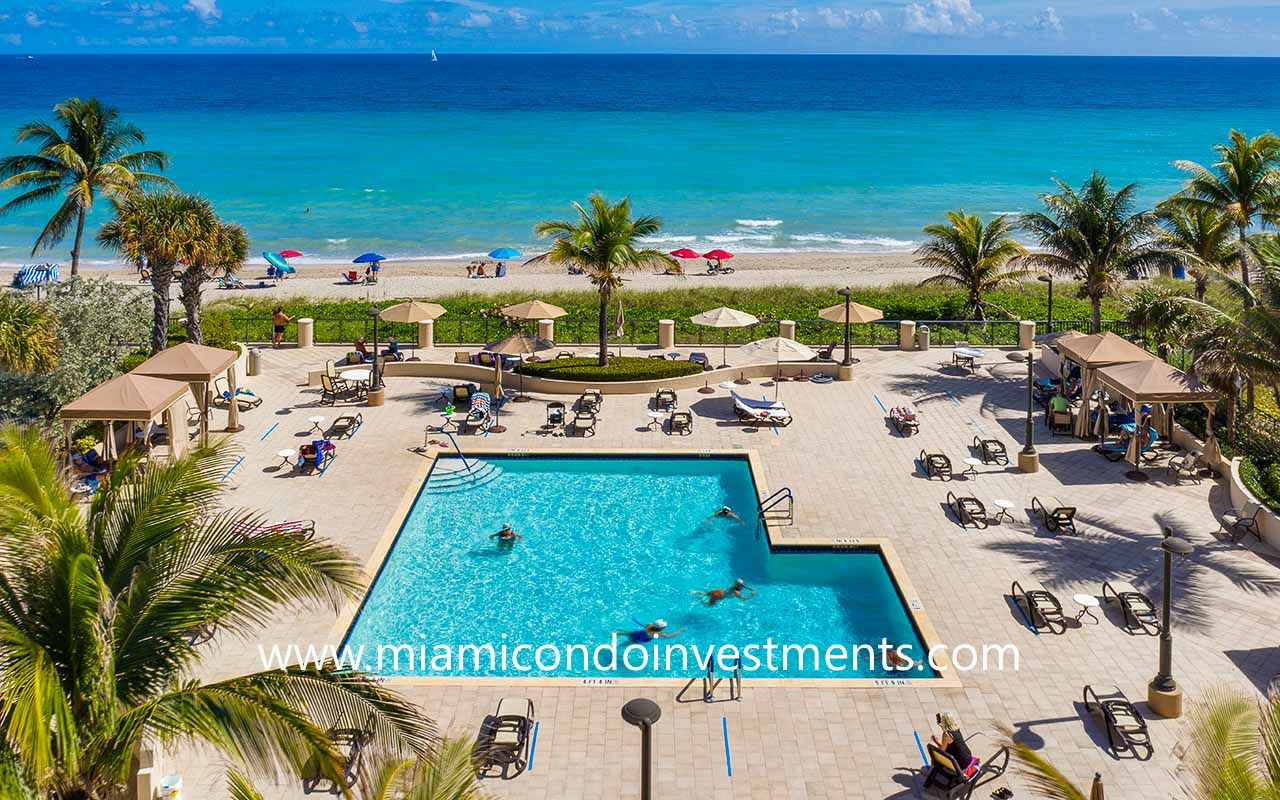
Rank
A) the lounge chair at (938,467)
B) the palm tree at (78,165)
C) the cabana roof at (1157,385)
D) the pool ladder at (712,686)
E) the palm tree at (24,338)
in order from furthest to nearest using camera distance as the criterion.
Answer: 1. the palm tree at (78,165)
2. the lounge chair at (938,467)
3. the cabana roof at (1157,385)
4. the palm tree at (24,338)
5. the pool ladder at (712,686)

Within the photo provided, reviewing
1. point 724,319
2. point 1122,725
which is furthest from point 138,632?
point 724,319

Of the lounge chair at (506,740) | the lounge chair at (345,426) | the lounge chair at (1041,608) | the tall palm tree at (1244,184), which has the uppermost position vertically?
the tall palm tree at (1244,184)

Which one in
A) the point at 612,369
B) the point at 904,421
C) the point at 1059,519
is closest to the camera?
the point at 1059,519

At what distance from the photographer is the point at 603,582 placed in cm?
1930

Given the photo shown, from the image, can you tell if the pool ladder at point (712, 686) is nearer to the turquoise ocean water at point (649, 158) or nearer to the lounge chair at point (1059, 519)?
the lounge chair at point (1059, 519)

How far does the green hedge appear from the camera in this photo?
99.1 feet

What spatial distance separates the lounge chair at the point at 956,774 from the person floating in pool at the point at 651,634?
16.6ft

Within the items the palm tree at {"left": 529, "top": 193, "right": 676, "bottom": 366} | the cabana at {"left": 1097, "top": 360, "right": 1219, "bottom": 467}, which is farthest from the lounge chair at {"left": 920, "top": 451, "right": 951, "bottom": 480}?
the palm tree at {"left": 529, "top": 193, "right": 676, "bottom": 366}

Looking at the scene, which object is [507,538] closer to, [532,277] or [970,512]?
[970,512]

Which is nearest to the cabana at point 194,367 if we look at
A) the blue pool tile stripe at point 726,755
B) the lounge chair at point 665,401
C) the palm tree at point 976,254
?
the lounge chair at point 665,401

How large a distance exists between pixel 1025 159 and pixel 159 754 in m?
104

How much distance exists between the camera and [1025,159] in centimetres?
10494

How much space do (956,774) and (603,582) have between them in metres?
7.83

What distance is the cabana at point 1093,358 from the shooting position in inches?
1002
